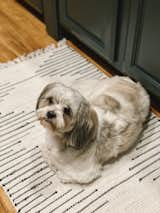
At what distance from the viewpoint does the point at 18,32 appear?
9.41 feet

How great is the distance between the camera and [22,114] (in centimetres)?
219

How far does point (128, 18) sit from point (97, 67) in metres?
0.59

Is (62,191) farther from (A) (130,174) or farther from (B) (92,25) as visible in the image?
(B) (92,25)

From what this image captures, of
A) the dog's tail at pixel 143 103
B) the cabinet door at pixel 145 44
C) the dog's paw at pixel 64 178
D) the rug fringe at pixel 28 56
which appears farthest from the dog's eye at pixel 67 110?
the rug fringe at pixel 28 56

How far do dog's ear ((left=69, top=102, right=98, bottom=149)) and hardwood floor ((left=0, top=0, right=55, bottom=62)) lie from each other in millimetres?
1207

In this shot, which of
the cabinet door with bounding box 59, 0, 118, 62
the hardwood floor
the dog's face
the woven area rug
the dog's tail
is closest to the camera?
the dog's face

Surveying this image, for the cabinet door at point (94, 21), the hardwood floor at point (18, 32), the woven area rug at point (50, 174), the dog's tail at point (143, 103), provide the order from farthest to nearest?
1. the hardwood floor at point (18, 32)
2. the cabinet door at point (94, 21)
3. the dog's tail at point (143, 103)
4. the woven area rug at point (50, 174)

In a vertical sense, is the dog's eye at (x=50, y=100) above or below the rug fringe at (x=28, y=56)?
above

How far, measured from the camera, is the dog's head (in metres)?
1.50

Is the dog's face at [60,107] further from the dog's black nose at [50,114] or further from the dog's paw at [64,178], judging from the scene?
the dog's paw at [64,178]

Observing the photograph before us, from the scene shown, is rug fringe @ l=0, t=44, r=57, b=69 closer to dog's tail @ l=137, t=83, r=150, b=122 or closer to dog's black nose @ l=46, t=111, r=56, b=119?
dog's tail @ l=137, t=83, r=150, b=122

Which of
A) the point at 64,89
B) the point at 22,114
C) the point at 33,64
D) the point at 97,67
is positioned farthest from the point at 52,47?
the point at 64,89

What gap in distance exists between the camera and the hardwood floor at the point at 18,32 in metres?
2.70

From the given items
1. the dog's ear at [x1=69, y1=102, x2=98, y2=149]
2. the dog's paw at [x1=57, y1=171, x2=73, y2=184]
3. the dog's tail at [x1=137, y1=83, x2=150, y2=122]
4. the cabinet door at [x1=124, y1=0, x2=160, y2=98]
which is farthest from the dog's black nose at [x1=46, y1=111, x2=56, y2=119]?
the cabinet door at [x1=124, y1=0, x2=160, y2=98]
